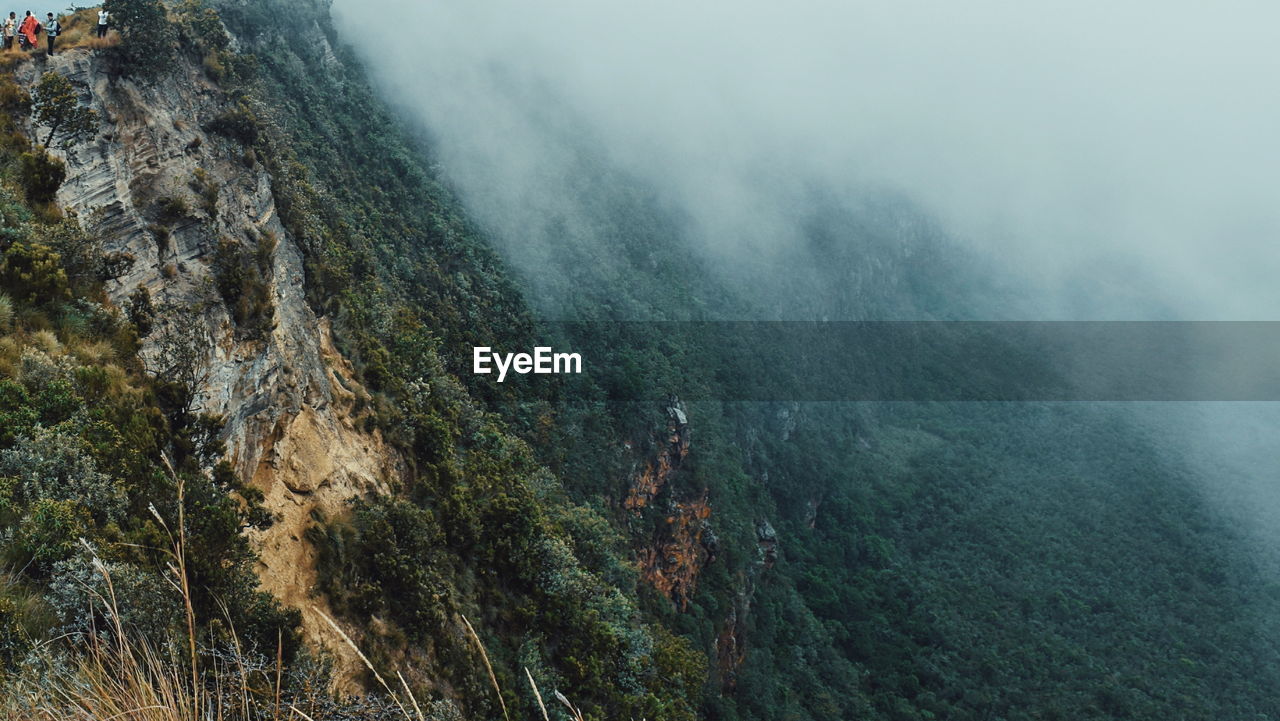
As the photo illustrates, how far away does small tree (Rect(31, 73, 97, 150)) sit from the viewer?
15.2 meters

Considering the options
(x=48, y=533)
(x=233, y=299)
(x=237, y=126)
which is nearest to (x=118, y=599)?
(x=48, y=533)

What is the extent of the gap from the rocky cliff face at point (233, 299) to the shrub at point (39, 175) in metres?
0.34

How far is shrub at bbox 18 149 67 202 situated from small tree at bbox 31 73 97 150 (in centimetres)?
95

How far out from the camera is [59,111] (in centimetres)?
1529

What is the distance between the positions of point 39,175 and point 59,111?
2.05 metres

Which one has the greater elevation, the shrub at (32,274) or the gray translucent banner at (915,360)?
the gray translucent banner at (915,360)

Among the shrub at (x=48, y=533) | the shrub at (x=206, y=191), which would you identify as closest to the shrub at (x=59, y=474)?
the shrub at (x=48, y=533)

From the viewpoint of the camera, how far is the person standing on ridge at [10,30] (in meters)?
17.0

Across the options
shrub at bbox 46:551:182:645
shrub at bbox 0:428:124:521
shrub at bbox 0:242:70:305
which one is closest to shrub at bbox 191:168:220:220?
shrub at bbox 0:242:70:305

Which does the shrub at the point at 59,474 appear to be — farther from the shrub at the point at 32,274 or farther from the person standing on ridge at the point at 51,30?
the person standing on ridge at the point at 51,30

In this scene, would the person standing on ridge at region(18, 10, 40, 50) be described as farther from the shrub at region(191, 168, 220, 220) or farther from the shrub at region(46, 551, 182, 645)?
the shrub at region(46, 551, 182, 645)

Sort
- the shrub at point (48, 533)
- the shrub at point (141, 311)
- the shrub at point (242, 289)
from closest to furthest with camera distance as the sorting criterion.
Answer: the shrub at point (48, 533) < the shrub at point (141, 311) < the shrub at point (242, 289)

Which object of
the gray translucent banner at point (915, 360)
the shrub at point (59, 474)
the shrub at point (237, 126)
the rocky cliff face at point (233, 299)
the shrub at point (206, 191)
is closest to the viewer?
the shrub at point (59, 474)

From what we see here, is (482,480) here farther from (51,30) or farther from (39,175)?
(51,30)
